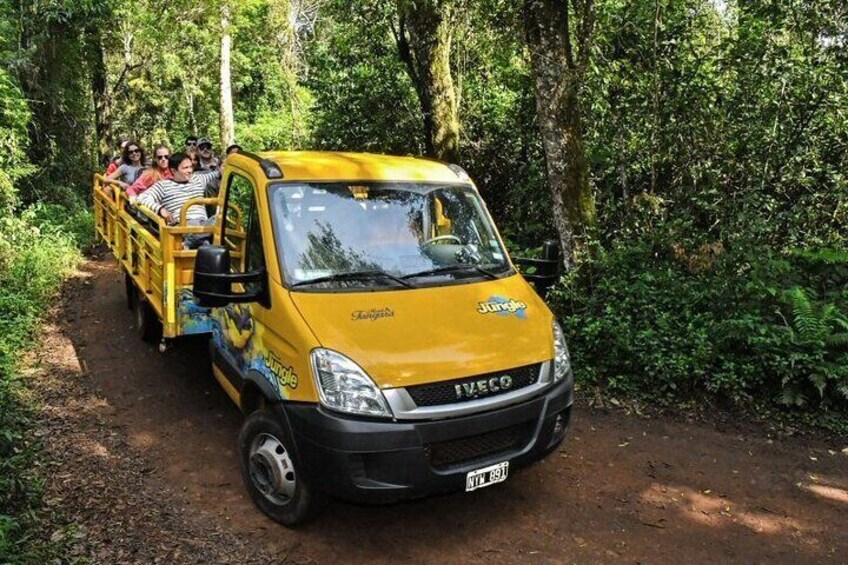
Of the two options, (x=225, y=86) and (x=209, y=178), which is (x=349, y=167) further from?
(x=225, y=86)

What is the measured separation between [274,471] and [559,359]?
75.9 inches

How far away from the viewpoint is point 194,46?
2617 centimetres

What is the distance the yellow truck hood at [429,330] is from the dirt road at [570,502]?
1096mm

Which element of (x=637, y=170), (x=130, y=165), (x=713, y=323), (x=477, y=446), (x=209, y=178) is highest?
(x=637, y=170)

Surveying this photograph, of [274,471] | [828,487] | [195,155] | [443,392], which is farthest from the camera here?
[195,155]

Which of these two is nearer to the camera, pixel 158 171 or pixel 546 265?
pixel 546 265

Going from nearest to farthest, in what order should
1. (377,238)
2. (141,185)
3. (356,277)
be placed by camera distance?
(356,277)
(377,238)
(141,185)

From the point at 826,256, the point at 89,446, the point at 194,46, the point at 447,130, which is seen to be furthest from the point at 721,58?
the point at 194,46

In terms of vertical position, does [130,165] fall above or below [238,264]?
above

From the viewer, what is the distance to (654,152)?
7984 mm

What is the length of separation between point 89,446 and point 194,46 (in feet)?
80.2

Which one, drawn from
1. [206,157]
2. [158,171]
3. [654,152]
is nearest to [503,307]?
[654,152]

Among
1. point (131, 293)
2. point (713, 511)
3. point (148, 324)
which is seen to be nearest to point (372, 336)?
point (713, 511)

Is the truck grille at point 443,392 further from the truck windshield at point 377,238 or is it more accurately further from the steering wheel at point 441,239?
the steering wheel at point 441,239
